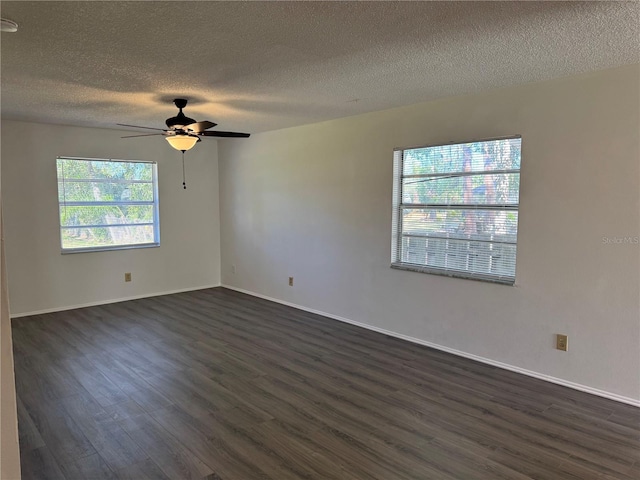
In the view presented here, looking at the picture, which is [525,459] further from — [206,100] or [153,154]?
[153,154]

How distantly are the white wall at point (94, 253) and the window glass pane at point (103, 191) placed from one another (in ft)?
0.46

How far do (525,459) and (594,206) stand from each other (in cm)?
179

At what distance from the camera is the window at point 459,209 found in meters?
3.52

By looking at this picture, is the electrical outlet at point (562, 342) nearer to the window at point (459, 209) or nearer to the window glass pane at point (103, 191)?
the window at point (459, 209)

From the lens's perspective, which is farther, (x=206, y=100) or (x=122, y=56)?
(x=206, y=100)

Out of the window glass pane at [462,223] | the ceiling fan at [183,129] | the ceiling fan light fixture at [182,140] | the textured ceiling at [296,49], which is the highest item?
the textured ceiling at [296,49]

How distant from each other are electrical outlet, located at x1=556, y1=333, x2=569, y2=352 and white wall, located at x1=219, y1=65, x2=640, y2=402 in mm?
33

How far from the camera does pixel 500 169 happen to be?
11.6 ft

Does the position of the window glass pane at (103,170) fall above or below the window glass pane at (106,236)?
above

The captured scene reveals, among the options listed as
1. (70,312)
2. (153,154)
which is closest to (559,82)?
(153,154)

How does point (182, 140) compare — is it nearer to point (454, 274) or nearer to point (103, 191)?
point (103, 191)

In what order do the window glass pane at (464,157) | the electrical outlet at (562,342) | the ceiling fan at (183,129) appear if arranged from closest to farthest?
the electrical outlet at (562,342) → the window glass pane at (464,157) → the ceiling fan at (183,129)

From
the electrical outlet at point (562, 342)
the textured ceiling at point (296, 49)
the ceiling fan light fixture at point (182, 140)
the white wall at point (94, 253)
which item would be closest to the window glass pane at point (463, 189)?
the textured ceiling at point (296, 49)

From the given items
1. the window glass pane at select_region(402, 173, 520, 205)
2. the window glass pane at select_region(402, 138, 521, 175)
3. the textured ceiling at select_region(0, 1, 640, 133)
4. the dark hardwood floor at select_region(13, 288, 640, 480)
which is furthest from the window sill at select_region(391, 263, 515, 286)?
the textured ceiling at select_region(0, 1, 640, 133)
